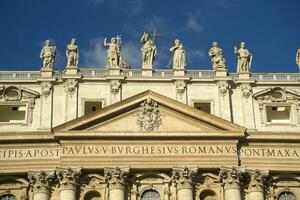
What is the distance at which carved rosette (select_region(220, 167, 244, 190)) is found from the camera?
40812mm

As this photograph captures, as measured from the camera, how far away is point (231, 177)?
134ft

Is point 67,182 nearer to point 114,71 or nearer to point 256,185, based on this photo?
point 114,71

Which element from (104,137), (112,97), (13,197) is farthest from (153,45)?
(13,197)

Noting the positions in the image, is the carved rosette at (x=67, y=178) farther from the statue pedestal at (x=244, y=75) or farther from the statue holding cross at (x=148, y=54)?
the statue pedestal at (x=244, y=75)

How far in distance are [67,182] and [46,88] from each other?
6338mm

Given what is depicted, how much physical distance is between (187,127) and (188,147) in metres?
1.26

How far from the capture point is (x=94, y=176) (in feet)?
135

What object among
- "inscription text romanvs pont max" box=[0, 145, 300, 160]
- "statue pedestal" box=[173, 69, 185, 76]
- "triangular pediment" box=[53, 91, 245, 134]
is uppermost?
"statue pedestal" box=[173, 69, 185, 76]

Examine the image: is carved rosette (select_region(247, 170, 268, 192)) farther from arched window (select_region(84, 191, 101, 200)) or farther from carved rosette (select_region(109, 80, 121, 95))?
carved rosette (select_region(109, 80, 121, 95))

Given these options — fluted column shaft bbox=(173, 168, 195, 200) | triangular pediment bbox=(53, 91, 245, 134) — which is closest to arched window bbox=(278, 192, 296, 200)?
triangular pediment bbox=(53, 91, 245, 134)

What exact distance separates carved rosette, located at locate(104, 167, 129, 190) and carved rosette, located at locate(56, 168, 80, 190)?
5.74 ft

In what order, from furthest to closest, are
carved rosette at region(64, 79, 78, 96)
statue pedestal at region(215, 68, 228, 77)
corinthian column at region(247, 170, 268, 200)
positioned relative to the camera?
1. statue pedestal at region(215, 68, 228, 77)
2. carved rosette at region(64, 79, 78, 96)
3. corinthian column at region(247, 170, 268, 200)

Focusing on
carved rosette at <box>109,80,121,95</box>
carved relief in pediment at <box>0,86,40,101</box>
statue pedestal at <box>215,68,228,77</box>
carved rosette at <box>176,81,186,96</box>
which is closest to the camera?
carved relief in pediment at <box>0,86,40,101</box>

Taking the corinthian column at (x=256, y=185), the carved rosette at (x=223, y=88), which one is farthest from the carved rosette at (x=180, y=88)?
the corinthian column at (x=256, y=185)
